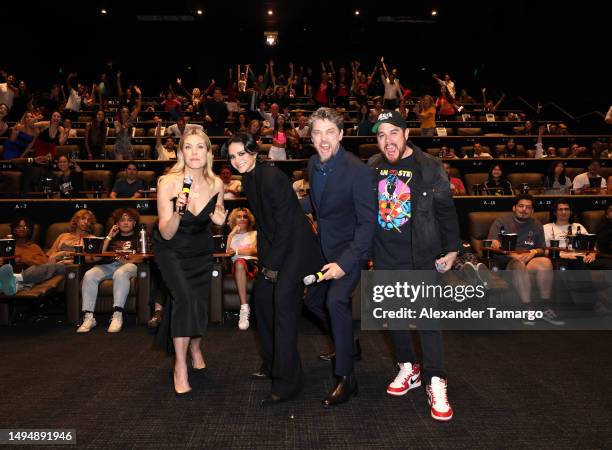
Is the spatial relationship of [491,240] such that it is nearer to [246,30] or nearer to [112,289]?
[112,289]

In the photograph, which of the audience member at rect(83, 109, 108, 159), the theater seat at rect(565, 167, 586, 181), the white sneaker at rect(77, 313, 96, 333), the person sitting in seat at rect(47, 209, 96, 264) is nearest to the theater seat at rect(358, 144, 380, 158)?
the theater seat at rect(565, 167, 586, 181)

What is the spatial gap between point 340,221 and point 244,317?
2.46 metres

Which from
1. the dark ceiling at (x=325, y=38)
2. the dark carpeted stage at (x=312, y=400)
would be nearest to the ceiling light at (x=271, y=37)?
the dark ceiling at (x=325, y=38)

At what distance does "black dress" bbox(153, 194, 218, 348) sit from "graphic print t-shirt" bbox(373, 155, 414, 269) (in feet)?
3.34

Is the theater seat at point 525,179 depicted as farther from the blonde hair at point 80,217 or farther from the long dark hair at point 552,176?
the blonde hair at point 80,217

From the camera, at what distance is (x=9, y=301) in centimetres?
515

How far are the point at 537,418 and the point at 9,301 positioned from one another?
4.60m

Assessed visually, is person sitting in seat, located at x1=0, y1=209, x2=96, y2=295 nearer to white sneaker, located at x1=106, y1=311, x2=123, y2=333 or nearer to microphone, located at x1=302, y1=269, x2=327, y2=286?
white sneaker, located at x1=106, y1=311, x2=123, y2=333

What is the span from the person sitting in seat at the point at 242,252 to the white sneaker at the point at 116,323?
1078 millimetres

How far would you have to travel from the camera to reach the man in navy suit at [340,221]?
9.25 ft

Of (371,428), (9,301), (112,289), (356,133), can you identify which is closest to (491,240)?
(371,428)

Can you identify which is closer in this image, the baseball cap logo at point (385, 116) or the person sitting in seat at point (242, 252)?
the baseball cap logo at point (385, 116)

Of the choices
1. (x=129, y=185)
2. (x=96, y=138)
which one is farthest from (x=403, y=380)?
(x=96, y=138)

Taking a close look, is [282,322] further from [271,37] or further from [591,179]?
[271,37]
